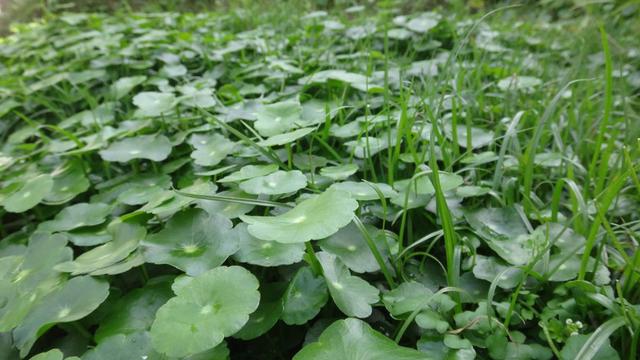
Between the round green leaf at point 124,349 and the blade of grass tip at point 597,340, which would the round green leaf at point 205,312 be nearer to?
the round green leaf at point 124,349

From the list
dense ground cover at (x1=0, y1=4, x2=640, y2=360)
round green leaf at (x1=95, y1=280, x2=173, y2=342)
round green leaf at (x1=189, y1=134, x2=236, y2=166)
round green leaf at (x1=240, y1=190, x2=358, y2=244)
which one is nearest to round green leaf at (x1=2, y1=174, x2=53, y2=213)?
dense ground cover at (x1=0, y1=4, x2=640, y2=360)

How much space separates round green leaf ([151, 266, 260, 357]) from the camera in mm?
750

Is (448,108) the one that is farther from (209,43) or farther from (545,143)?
(209,43)

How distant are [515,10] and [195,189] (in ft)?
12.3

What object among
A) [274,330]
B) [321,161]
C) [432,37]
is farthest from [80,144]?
[432,37]

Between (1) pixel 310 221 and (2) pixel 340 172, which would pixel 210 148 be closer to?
(2) pixel 340 172

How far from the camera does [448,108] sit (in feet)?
5.92

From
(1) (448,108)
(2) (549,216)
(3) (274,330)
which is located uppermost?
(1) (448,108)

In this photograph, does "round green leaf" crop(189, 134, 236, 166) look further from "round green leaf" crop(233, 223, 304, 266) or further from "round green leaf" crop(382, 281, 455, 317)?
"round green leaf" crop(382, 281, 455, 317)

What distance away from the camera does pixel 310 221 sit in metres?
0.92

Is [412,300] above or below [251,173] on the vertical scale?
below

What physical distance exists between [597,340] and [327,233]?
1.78ft

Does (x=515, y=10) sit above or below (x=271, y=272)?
above

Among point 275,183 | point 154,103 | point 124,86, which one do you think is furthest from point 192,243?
point 124,86
